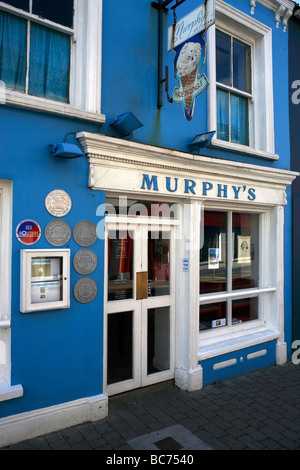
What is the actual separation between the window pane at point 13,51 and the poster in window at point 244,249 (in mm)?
4162

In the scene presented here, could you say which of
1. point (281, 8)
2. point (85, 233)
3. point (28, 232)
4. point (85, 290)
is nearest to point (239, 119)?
point (281, 8)

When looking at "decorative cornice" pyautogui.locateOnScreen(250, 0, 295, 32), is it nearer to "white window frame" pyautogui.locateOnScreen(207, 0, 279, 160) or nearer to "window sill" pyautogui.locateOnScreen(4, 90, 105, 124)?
"white window frame" pyautogui.locateOnScreen(207, 0, 279, 160)

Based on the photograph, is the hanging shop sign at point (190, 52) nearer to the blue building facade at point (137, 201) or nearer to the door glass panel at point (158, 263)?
the blue building facade at point (137, 201)

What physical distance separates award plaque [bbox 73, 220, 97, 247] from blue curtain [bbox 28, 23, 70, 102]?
4.94ft

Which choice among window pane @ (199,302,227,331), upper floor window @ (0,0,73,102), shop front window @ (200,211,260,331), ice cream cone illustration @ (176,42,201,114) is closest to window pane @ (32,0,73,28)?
upper floor window @ (0,0,73,102)

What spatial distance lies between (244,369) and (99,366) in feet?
8.96

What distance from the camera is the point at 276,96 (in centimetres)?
630

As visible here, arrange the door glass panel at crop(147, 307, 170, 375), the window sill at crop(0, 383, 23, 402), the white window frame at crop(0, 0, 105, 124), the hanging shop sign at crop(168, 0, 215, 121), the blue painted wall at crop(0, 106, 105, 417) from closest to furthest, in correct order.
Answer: the window sill at crop(0, 383, 23, 402)
the blue painted wall at crop(0, 106, 105, 417)
the hanging shop sign at crop(168, 0, 215, 121)
the white window frame at crop(0, 0, 105, 124)
the door glass panel at crop(147, 307, 170, 375)

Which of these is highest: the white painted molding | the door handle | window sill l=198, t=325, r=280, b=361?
the door handle

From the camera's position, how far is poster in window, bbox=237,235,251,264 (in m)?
6.14

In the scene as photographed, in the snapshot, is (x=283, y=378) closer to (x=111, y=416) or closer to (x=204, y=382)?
(x=204, y=382)

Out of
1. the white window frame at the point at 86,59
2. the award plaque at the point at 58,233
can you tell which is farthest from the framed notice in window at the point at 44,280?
the white window frame at the point at 86,59

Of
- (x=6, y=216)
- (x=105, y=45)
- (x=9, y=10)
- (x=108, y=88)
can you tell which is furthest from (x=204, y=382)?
(x=9, y=10)

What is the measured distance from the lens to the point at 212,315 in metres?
5.70
